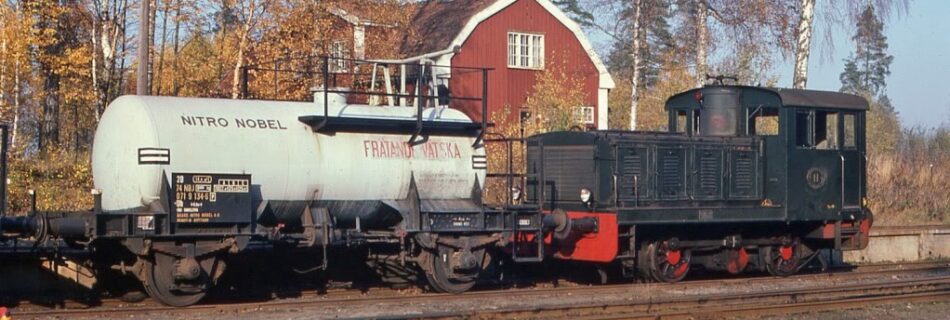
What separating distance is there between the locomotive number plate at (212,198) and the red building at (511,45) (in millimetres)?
22687

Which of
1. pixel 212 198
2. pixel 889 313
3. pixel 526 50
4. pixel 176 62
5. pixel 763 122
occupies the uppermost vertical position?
pixel 526 50

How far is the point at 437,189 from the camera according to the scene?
14.9 metres

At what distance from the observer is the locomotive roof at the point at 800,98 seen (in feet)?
57.2

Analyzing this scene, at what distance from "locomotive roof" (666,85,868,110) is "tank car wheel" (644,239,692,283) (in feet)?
9.25

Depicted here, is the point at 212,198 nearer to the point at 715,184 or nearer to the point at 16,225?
the point at 16,225

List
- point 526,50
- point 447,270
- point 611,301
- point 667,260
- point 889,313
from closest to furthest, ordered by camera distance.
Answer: point 889,313 < point 611,301 < point 447,270 < point 667,260 < point 526,50

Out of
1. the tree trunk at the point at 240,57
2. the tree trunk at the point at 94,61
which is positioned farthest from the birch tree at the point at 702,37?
the tree trunk at the point at 94,61

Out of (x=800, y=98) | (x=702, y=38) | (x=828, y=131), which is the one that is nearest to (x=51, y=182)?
(x=800, y=98)

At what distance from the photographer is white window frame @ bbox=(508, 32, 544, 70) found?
3762 cm

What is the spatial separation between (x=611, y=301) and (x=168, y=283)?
5676 millimetres

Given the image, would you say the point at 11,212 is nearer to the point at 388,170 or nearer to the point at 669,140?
the point at 388,170

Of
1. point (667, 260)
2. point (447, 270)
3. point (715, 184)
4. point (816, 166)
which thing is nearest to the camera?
point (447, 270)

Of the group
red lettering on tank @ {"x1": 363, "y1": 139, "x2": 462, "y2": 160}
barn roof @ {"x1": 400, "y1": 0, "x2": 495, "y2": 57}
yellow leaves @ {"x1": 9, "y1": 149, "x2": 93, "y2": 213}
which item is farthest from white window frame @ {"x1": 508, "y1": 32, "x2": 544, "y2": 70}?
red lettering on tank @ {"x1": 363, "y1": 139, "x2": 462, "y2": 160}

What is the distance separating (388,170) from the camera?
47.1 feet
